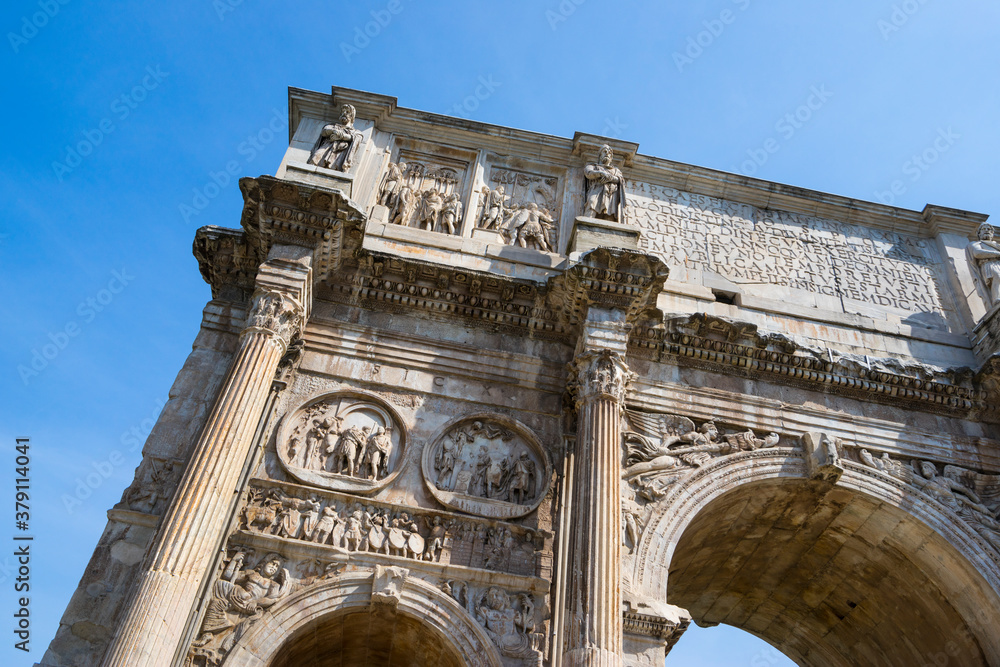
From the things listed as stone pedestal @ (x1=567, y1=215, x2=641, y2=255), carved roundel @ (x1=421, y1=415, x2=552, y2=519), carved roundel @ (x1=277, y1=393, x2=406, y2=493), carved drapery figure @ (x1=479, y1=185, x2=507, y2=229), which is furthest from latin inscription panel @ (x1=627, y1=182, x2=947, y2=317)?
carved roundel @ (x1=277, y1=393, x2=406, y2=493)

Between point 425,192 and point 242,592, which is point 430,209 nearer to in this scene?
point 425,192

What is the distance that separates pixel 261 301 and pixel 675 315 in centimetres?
546

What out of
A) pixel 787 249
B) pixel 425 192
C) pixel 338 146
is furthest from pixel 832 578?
pixel 338 146

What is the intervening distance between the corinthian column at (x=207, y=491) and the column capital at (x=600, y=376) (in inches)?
139

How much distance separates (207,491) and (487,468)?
3288 millimetres

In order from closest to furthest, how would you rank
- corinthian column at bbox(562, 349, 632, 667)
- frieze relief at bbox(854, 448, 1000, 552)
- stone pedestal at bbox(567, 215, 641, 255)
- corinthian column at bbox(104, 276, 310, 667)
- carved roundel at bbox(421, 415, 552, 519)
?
corinthian column at bbox(104, 276, 310, 667)
corinthian column at bbox(562, 349, 632, 667)
carved roundel at bbox(421, 415, 552, 519)
frieze relief at bbox(854, 448, 1000, 552)
stone pedestal at bbox(567, 215, 641, 255)

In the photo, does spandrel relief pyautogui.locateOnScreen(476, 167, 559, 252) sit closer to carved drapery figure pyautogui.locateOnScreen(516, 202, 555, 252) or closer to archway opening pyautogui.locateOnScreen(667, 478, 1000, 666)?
carved drapery figure pyautogui.locateOnScreen(516, 202, 555, 252)

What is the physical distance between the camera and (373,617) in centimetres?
872

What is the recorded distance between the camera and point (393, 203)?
39.7ft

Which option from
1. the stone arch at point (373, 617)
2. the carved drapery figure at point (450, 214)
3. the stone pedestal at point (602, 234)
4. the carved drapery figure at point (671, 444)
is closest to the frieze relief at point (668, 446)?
the carved drapery figure at point (671, 444)

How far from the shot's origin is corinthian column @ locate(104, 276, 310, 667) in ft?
23.3

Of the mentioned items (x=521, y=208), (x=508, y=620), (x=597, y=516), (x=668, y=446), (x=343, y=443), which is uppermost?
(x=521, y=208)

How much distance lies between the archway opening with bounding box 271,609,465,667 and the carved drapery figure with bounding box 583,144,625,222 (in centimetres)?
627

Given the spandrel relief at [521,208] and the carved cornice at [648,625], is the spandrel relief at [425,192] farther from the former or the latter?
the carved cornice at [648,625]
